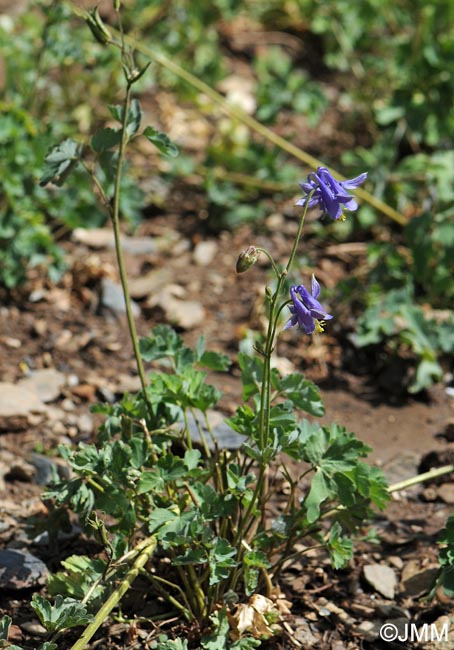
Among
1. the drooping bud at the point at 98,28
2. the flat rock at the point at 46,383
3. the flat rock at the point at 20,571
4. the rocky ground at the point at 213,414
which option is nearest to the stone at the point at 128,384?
the rocky ground at the point at 213,414

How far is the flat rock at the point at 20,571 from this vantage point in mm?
2896

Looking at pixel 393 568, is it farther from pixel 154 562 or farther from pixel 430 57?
pixel 430 57

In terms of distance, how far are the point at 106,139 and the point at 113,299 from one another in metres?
1.58

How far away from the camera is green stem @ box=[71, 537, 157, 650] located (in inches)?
95.6

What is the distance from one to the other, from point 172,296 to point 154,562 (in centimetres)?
166

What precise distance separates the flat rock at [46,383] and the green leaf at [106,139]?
131cm

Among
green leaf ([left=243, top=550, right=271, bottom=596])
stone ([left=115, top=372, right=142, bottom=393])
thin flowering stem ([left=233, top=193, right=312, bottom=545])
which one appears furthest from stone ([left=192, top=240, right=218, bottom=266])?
green leaf ([left=243, top=550, right=271, bottom=596])

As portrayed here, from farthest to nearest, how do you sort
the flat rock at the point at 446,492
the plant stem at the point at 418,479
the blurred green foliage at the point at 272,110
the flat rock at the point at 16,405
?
the blurred green foliage at the point at 272,110
the flat rock at the point at 16,405
the flat rock at the point at 446,492
the plant stem at the point at 418,479

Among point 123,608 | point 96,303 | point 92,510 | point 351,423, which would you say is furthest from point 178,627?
point 96,303

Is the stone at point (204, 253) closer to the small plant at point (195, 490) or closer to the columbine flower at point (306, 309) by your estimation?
the small plant at point (195, 490)

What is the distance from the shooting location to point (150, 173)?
16.5 ft

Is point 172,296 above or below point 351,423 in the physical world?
above

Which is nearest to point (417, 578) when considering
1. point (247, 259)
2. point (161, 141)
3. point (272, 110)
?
point (247, 259)

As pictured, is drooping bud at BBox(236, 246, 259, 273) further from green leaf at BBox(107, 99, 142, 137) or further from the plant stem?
the plant stem
